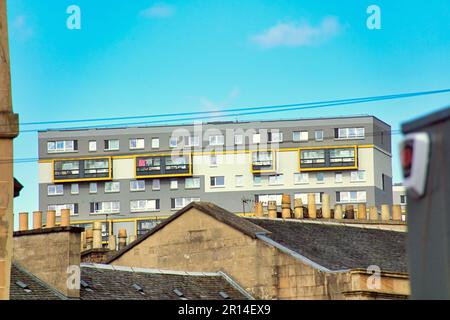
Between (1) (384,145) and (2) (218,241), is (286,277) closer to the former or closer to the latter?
(2) (218,241)

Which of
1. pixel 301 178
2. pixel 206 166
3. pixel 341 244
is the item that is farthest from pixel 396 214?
pixel 206 166

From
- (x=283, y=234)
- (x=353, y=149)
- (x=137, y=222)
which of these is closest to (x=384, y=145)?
(x=353, y=149)

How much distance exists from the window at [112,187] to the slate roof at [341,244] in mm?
97639

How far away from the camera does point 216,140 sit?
166 meters

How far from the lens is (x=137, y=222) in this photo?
159250 mm

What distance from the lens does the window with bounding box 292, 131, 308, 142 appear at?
158 metres

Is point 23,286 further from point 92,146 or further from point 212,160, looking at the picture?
point 212,160

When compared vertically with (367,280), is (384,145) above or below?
above

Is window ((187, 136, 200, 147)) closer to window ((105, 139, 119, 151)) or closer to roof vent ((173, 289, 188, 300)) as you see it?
window ((105, 139, 119, 151))

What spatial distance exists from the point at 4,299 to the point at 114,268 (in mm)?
13827

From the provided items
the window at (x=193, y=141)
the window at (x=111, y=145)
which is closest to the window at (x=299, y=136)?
the window at (x=193, y=141)

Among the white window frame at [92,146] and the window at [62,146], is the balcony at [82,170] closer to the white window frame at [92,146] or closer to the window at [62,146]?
the white window frame at [92,146]
